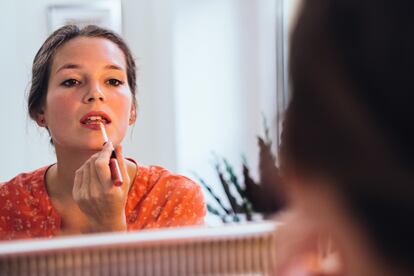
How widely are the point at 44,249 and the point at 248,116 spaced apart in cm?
24

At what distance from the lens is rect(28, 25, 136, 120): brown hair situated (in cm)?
55

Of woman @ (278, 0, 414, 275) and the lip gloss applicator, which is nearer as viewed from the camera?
woman @ (278, 0, 414, 275)

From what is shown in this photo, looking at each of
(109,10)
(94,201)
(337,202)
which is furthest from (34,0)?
(337,202)

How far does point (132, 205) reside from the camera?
565 mm

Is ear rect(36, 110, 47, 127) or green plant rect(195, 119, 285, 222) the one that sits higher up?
ear rect(36, 110, 47, 127)

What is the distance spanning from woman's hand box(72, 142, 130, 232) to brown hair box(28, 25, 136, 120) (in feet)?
0.26

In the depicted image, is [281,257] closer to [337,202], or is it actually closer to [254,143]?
[337,202]

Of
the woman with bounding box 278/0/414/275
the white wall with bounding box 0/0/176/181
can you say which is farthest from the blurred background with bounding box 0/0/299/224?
the woman with bounding box 278/0/414/275

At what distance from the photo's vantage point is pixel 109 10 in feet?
1.83

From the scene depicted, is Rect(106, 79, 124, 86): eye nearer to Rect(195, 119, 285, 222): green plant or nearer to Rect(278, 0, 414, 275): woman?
Rect(195, 119, 285, 222): green plant

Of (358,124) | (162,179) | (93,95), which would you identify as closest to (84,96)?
(93,95)

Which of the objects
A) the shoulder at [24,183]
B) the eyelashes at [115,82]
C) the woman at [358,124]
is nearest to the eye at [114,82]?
the eyelashes at [115,82]

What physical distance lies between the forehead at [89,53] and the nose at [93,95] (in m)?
0.03

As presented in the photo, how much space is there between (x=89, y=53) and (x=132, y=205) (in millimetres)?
157
